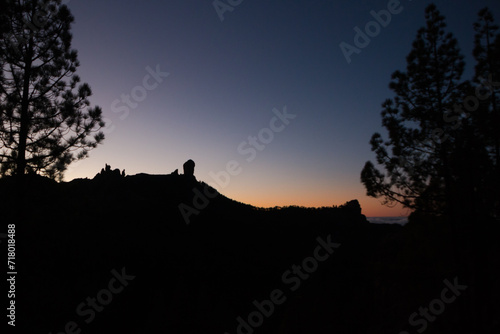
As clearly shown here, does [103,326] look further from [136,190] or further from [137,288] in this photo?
[136,190]

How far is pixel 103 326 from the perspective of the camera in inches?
674

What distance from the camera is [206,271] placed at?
26812 millimetres

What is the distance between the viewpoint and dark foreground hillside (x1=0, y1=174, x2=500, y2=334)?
12609 millimetres

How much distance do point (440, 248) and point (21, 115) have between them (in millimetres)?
18514

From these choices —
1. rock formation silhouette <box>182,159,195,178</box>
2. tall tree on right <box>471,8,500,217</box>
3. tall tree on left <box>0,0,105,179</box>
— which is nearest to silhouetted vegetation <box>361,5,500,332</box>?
tall tree on right <box>471,8,500,217</box>

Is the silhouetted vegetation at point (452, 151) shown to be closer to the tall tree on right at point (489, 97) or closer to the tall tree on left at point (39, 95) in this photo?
the tall tree on right at point (489, 97)

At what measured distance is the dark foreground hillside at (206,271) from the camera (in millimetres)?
12609

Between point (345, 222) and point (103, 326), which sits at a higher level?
point (103, 326)

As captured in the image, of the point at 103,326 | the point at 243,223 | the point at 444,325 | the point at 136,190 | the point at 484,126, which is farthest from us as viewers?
the point at 243,223

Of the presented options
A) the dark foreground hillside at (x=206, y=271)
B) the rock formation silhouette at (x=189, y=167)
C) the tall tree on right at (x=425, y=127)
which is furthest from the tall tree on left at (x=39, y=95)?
the rock formation silhouette at (x=189, y=167)

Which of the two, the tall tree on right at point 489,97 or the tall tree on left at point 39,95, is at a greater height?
the tall tree on left at point 39,95

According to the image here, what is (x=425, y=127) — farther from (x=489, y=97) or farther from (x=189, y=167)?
(x=189, y=167)

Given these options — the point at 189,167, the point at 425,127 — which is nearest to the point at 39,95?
the point at 425,127

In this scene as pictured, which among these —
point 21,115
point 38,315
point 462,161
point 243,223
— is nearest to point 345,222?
point 243,223
